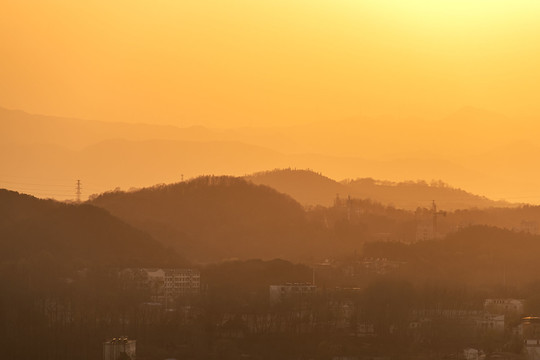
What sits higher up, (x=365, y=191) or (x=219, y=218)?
(x=365, y=191)

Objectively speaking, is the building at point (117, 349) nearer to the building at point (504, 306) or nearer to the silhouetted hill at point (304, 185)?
the building at point (504, 306)

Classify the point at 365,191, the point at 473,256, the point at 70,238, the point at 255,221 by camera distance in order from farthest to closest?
1. the point at 365,191
2. the point at 255,221
3. the point at 473,256
4. the point at 70,238

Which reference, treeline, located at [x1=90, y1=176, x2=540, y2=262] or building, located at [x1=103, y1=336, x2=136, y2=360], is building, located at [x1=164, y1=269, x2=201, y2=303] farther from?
building, located at [x1=103, y1=336, x2=136, y2=360]

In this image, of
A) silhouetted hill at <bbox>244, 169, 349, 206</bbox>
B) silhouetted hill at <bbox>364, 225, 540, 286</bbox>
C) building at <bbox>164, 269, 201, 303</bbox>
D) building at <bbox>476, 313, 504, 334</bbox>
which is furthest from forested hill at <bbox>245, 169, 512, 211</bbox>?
building at <bbox>476, 313, 504, 334</bbox>

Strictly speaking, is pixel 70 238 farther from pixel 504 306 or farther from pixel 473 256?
pixel 504 306

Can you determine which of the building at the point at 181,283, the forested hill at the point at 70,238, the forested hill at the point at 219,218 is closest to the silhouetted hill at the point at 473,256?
the forested hill at the point at 219,218

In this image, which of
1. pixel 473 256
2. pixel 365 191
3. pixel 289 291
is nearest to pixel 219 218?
pixel 473 256
